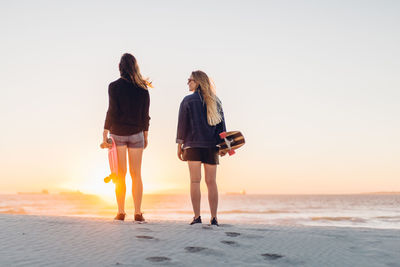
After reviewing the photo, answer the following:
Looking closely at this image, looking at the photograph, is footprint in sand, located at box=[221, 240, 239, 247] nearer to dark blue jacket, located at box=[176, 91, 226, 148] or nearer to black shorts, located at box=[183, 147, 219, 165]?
black shorts, located at box=[183, 147, 219, 165]

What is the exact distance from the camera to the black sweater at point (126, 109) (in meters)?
6.17

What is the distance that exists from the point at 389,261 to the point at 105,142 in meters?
4.19

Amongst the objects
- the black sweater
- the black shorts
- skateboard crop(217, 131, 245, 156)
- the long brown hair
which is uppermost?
the long brown hair

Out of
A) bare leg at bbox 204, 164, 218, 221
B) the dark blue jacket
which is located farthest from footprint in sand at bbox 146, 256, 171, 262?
the dark blue jacket

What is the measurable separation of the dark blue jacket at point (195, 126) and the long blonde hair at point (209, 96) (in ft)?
0.23

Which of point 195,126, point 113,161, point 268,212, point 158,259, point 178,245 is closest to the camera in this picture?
point 158,259

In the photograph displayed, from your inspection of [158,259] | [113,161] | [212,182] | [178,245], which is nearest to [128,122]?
[113,161]

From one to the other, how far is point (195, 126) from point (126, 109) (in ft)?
3.64

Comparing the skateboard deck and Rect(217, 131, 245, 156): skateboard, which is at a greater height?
Rect(217, 131, 245, 156): skateboard

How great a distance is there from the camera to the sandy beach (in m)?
4.32

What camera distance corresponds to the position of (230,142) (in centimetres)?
631

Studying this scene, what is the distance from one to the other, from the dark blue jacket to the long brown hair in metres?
0.81

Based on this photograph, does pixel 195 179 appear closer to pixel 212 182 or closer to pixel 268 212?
pixel 212 182

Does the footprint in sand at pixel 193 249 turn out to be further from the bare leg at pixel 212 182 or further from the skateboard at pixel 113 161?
the skateboard at pixel 113 161
